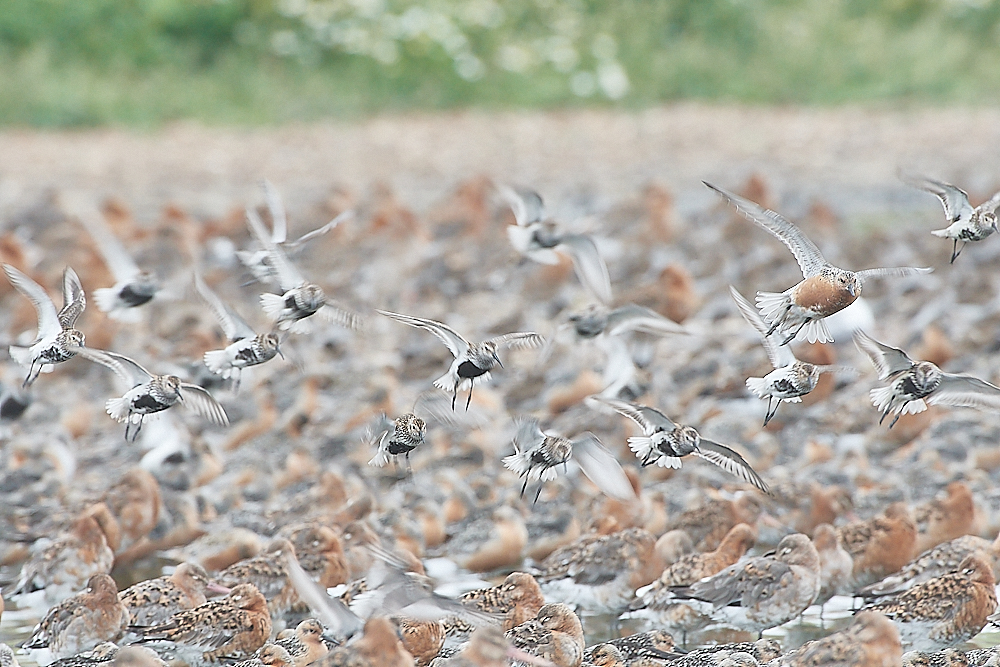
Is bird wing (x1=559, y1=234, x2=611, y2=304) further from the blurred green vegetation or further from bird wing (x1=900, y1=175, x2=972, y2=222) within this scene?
the blurred green vegetation

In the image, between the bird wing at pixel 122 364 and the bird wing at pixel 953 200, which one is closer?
the bird wing at pixel 953 200

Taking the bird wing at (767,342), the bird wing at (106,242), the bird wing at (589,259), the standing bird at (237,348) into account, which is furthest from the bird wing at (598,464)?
the bird wing at (106,242)

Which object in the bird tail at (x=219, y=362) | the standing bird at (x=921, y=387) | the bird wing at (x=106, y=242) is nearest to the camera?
the standing bird at (x=921, y=387)

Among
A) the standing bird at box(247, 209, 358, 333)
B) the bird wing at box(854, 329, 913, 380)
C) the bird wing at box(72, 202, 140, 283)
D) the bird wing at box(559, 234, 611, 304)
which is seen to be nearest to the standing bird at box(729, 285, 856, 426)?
the bird wing at box(854, 329, 913, 380)

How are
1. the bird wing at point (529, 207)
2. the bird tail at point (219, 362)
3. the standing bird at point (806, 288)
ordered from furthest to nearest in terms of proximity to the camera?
the bird wing at point (529, 207) → the bird tail at point (219, 362) → the standing bird at point (806, 288)

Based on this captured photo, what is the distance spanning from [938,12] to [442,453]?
28.7 metres

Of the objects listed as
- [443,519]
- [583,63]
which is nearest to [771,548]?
[443,519]

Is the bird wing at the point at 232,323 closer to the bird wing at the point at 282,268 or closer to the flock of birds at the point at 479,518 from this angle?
the flock of birds at the point at 479,518

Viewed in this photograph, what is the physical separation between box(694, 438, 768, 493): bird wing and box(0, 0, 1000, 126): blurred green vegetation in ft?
75.8

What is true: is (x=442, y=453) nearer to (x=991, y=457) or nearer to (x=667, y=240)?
(x=991, y=457)

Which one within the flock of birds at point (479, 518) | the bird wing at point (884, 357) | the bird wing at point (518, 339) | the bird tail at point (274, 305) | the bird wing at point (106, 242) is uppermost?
the bird wing at point (884, 357)

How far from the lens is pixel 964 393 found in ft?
20.6

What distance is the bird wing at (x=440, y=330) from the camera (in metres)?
6.16

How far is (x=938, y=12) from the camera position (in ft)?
113
